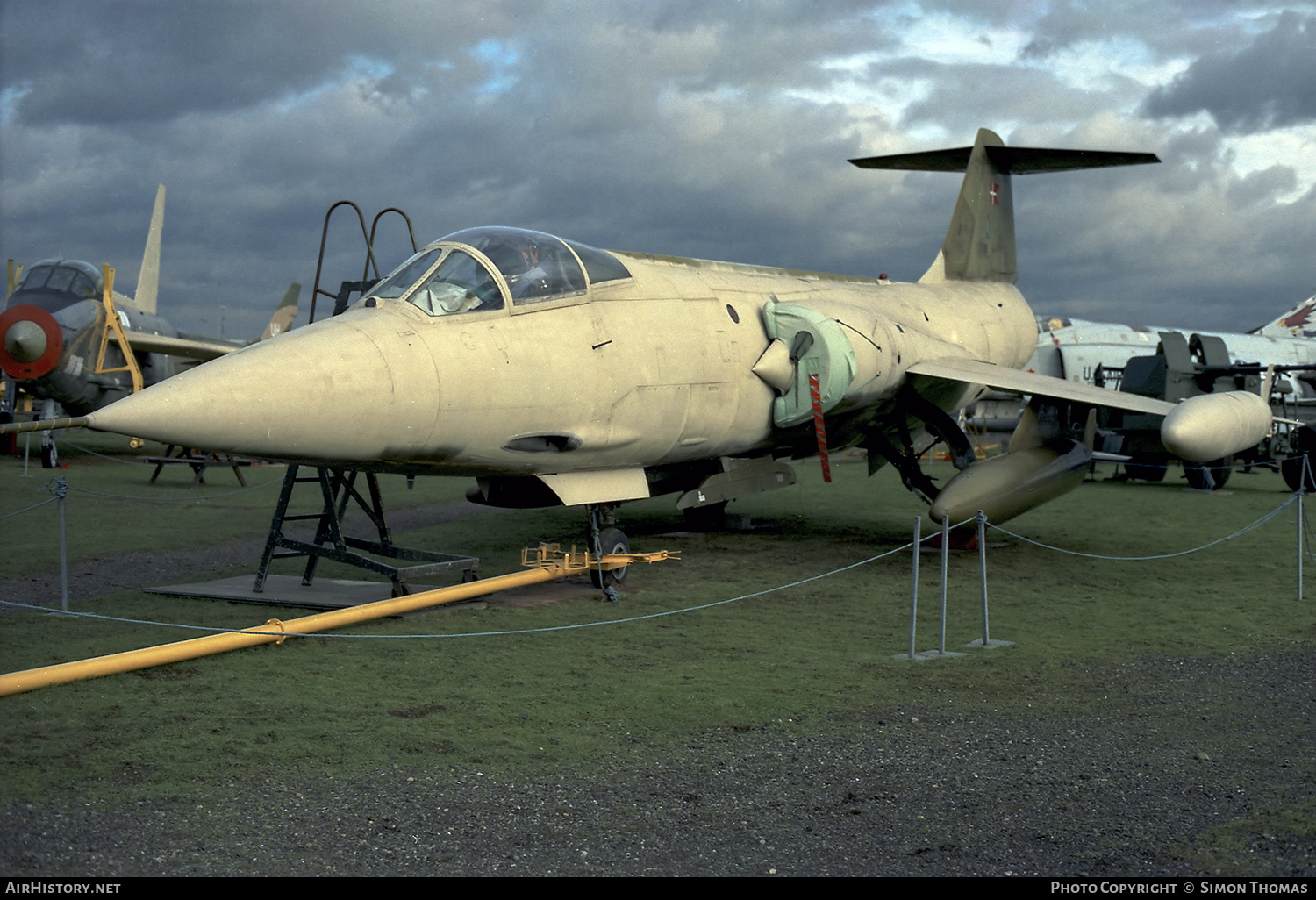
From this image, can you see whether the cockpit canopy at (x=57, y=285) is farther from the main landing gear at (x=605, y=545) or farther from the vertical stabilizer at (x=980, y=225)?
the vertical stabilizer at (x=980, y=225)

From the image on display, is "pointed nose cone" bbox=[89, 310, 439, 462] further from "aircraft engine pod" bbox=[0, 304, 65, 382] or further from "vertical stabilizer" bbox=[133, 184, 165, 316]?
"vertical stabilizer" bbox=[133, 184, 165, 316]

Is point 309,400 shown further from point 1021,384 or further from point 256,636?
point 1021,384

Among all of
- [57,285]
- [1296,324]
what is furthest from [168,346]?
[1296,324]

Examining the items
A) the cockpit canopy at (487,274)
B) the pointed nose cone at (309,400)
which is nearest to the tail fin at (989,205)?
the cockpit canopy at (487,274)

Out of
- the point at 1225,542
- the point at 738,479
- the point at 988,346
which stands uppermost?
the point at 988,346

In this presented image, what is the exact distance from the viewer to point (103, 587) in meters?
8.61

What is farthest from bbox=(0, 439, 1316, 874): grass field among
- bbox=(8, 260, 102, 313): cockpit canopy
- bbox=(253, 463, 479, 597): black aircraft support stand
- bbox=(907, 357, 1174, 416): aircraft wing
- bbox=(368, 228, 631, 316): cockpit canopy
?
bbox=(8, 260, 102, 313): cockpit canopy

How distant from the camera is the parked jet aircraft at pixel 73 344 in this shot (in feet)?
61.1

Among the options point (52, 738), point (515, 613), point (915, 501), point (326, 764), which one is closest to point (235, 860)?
point (326, 764)

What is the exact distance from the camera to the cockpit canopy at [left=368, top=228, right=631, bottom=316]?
7.04 m

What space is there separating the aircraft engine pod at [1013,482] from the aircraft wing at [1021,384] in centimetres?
73

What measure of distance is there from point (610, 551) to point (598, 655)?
2191 millimetres
